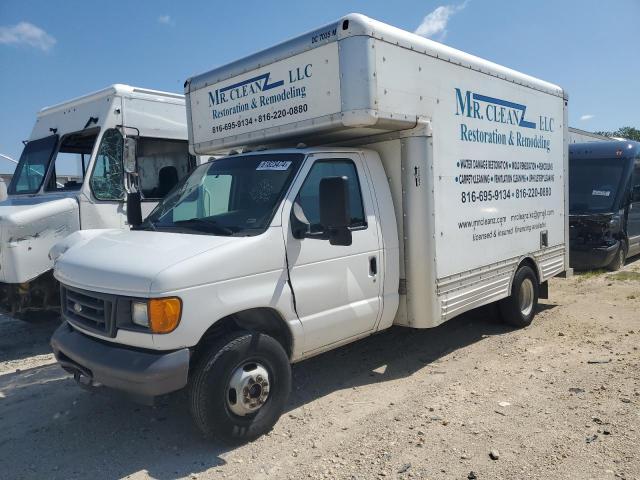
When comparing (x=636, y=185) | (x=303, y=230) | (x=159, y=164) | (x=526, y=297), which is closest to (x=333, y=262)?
(x=303, y=230)

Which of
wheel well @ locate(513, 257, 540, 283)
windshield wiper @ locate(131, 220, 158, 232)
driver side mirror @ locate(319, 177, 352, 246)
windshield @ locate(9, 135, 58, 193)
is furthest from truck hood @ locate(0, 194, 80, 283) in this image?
wheel well @ locate(513, 257, 540, 283)

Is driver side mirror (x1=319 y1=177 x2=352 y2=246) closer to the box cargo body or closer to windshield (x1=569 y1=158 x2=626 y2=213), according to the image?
the box cargo body

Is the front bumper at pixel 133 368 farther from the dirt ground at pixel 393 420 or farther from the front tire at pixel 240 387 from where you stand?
the dirt ground at pixel 393 420

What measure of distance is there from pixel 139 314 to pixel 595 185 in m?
10.5

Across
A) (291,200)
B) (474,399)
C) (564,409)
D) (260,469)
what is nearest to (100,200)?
(291,200)

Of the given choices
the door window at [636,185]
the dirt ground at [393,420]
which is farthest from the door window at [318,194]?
the door window at [636,185]

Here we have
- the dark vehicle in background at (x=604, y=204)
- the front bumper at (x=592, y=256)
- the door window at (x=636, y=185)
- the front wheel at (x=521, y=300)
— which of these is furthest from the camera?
the door window at (x=636, y=185)

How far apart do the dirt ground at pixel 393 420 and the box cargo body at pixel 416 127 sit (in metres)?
0.68

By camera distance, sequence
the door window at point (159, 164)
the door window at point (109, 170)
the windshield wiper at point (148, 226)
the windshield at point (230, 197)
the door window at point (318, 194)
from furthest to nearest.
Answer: the door window at point (159, 164) → the door window at point (109, 170) → the windshield wiper at point (148, 226) → the door window at point (318, 194) → the windshield at point (230, 197)

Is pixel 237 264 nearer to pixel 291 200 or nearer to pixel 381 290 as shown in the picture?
pixel 291 200

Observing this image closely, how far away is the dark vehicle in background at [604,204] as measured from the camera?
1038 centimetres

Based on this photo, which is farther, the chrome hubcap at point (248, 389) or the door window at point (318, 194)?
the door window at point (318, 194)

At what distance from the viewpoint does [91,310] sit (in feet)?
12.3

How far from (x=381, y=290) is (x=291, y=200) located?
48.9 inches
